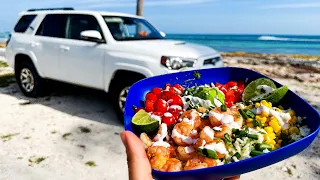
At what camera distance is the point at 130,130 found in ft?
5.32

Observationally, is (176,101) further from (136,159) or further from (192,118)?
(136,159)

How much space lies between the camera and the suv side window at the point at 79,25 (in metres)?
6.20

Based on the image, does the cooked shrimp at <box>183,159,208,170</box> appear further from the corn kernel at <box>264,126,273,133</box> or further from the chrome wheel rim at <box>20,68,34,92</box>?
the chrome wheel rim at <box>20,68,34,92</box>

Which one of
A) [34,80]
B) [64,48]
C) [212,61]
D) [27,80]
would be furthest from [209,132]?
[27,80]

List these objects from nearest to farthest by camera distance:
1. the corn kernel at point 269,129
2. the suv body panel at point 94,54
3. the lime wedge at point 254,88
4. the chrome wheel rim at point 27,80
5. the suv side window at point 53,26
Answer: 1. the corn kernel at point 269,129
2. the lime wedge at point 254,88
3. the suv body panel at point 94,54
4. the suv side window at point 53,26
5. the chrome wheel rim at point 27,80

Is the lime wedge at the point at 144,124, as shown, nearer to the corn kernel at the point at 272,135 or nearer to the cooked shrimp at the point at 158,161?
the cooked shrimp at the point at 158,161

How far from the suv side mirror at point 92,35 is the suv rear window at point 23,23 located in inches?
87.8

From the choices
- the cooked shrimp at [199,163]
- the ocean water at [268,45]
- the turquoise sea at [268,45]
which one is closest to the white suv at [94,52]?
Answer: the cooked shrimp at [199,163]

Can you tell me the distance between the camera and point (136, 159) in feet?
4.75

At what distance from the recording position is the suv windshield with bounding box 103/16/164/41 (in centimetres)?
601

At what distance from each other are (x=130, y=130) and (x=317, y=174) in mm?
3240

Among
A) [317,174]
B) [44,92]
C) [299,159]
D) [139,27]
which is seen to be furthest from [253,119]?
[44,92]

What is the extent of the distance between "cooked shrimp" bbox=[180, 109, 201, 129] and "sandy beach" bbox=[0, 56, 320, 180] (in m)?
2.54

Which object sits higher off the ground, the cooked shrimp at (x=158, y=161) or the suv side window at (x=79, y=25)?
the suv side window at (x=79, y=25)
